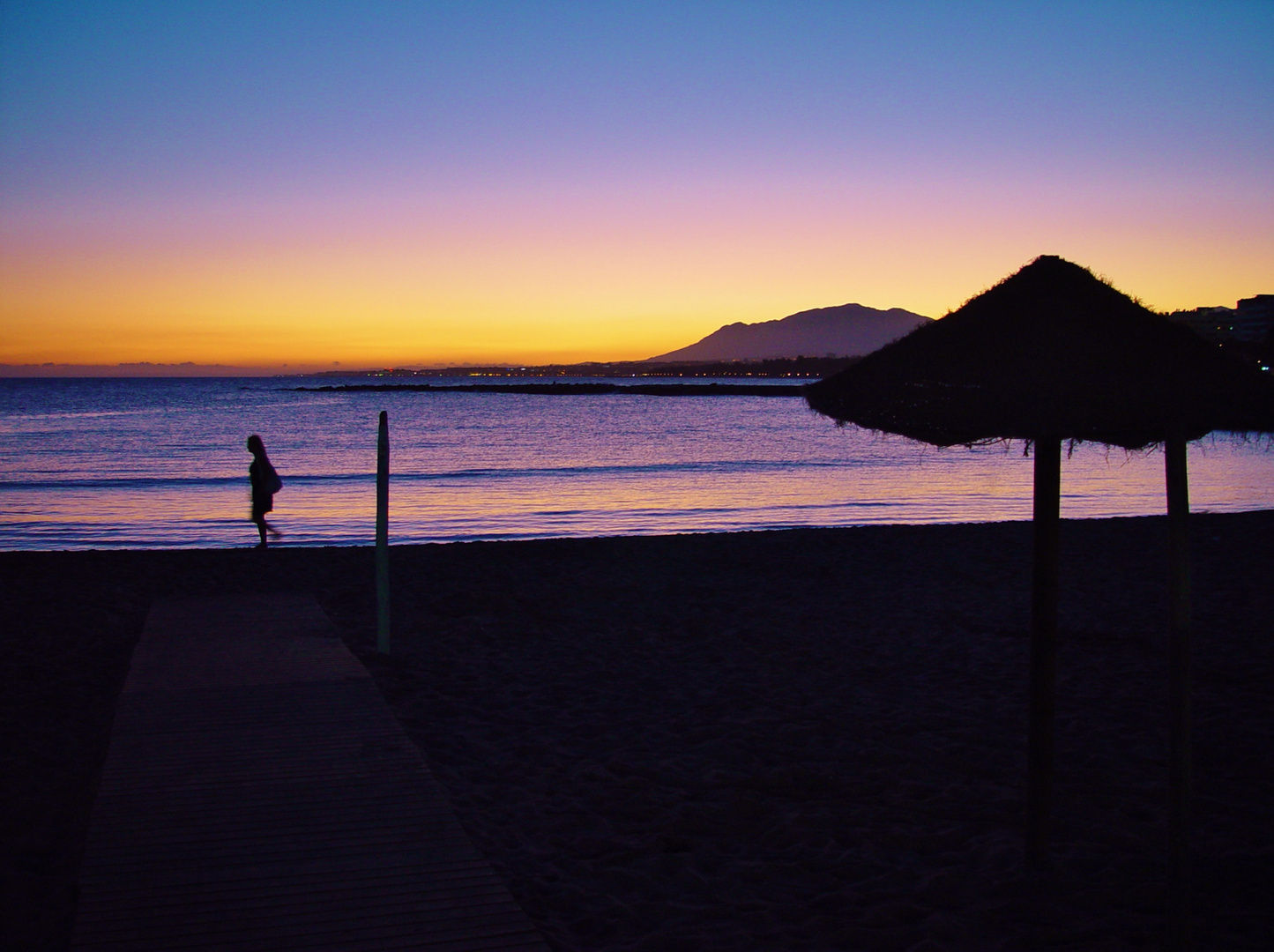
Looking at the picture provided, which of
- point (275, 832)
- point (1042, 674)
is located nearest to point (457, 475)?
point (275, 832)

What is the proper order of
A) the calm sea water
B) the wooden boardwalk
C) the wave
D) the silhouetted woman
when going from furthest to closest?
the wave
the calm sea water
the silhouetted woman
the wooden boardwalk

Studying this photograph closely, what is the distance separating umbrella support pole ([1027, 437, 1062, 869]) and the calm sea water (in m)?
0.61

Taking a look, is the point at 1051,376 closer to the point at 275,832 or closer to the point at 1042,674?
the point at 1042,674

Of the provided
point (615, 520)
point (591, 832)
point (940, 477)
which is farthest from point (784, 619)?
point (940, 477)

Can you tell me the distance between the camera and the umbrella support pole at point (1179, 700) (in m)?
3.09

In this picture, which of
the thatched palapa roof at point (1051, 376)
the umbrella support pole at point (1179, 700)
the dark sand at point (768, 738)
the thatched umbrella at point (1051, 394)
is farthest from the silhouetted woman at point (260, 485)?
the umbrella support pole at point (1179, 700)

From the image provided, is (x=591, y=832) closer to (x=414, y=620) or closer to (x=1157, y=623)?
(x=414, y=620)

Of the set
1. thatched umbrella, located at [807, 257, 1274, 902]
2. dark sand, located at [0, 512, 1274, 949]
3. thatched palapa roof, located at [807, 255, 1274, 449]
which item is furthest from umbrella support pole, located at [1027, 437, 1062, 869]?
thatched palapa roof, located at [807, 255, 1274, 449]

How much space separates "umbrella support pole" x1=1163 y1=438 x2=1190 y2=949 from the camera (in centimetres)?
309

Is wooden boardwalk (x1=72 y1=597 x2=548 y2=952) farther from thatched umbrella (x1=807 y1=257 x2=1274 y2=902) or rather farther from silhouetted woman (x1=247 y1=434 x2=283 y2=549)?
silhouetted woman (x1=247 y1=434 x2=283 y2=549)

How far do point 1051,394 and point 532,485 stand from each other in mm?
21220

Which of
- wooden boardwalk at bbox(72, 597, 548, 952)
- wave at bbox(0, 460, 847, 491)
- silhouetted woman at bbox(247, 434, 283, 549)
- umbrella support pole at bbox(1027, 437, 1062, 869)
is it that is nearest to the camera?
wooden boardwalk at bbox(72, 597, 548, 952)

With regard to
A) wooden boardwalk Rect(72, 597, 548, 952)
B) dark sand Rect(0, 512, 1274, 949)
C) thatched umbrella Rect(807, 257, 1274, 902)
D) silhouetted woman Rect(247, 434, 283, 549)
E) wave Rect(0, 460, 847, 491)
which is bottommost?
dark sand Rect(0, 512, 1274, 949)

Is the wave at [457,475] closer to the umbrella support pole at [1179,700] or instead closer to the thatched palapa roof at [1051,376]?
the thatched palapa roof at [1051,376]
